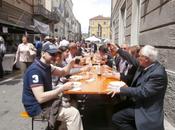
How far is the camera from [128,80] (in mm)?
6227

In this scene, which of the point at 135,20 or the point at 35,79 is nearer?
the point at 35,79

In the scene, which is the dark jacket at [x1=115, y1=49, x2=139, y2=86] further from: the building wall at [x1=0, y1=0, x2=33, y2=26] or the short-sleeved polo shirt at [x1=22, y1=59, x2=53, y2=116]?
the building wall at [x1=0, y1=0, x2=33, y2=26]

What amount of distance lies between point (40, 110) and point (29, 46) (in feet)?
24.7

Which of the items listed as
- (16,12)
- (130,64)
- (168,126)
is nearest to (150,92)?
(168,126)

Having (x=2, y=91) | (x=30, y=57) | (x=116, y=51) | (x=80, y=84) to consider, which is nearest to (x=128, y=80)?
(x=116, y=51)

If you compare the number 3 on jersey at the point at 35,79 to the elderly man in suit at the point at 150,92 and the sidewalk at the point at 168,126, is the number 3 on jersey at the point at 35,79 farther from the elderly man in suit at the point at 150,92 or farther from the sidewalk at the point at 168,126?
the sidewalk at the point at 168,126

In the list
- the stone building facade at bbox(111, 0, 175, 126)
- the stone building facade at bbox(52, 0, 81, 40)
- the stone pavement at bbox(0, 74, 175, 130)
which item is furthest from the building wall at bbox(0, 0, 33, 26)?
the stone building facade at bbox(52, 0, 81, 40)

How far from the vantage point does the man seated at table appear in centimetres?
456

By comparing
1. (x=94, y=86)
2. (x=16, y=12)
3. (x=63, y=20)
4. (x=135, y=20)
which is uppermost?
(x=63, y=20)

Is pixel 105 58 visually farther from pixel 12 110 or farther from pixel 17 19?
pixel 17 19

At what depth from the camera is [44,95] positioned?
179 inches

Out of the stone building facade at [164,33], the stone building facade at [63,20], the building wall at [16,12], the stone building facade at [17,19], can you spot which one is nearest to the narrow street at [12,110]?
the stone building facade at [164,33]

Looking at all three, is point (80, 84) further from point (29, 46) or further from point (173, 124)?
point (29, 46)

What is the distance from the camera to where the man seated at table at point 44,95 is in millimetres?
4562
